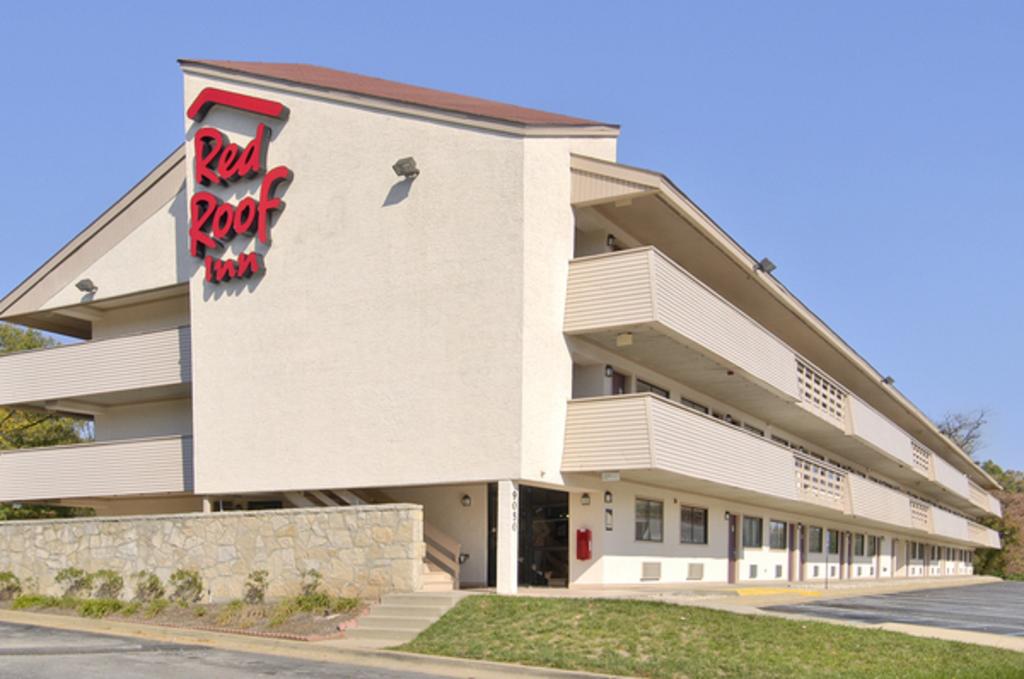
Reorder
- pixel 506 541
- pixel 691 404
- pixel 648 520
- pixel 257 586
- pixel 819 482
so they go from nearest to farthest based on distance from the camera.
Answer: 1. pixel 506 541
2. pixel 257 586
3. pixel 648 520
4. pixel 691 404
5. pixel 819 482

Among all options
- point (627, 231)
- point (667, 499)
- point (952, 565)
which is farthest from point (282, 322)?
point (952, 565)

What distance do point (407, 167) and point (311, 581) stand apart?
8.96 meters

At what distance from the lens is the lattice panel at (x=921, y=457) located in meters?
52.0

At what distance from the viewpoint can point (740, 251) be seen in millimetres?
28484

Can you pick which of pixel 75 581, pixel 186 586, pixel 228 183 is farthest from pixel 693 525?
pixel 75 581

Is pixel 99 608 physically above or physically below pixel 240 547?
below

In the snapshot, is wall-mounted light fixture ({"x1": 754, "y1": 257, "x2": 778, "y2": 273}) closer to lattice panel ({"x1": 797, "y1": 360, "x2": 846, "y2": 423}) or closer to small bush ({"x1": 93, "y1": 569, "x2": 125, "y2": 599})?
lattice panel ({"x1": 797, "y1": 360, "x2": 846, "y2": 423})

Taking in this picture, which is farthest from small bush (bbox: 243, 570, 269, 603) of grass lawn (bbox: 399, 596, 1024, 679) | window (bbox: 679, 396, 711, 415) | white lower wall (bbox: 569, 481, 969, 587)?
window (bbox: 679, 396, 711, 415)

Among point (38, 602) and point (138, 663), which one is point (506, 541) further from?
point (38, 602)

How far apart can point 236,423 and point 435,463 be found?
6291 mm

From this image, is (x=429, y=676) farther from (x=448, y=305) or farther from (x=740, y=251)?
(x=740, y=251)

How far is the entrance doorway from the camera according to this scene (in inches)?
1027

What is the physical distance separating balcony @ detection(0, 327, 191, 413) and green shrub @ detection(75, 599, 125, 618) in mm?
7682

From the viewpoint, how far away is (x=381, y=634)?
19094 mm
